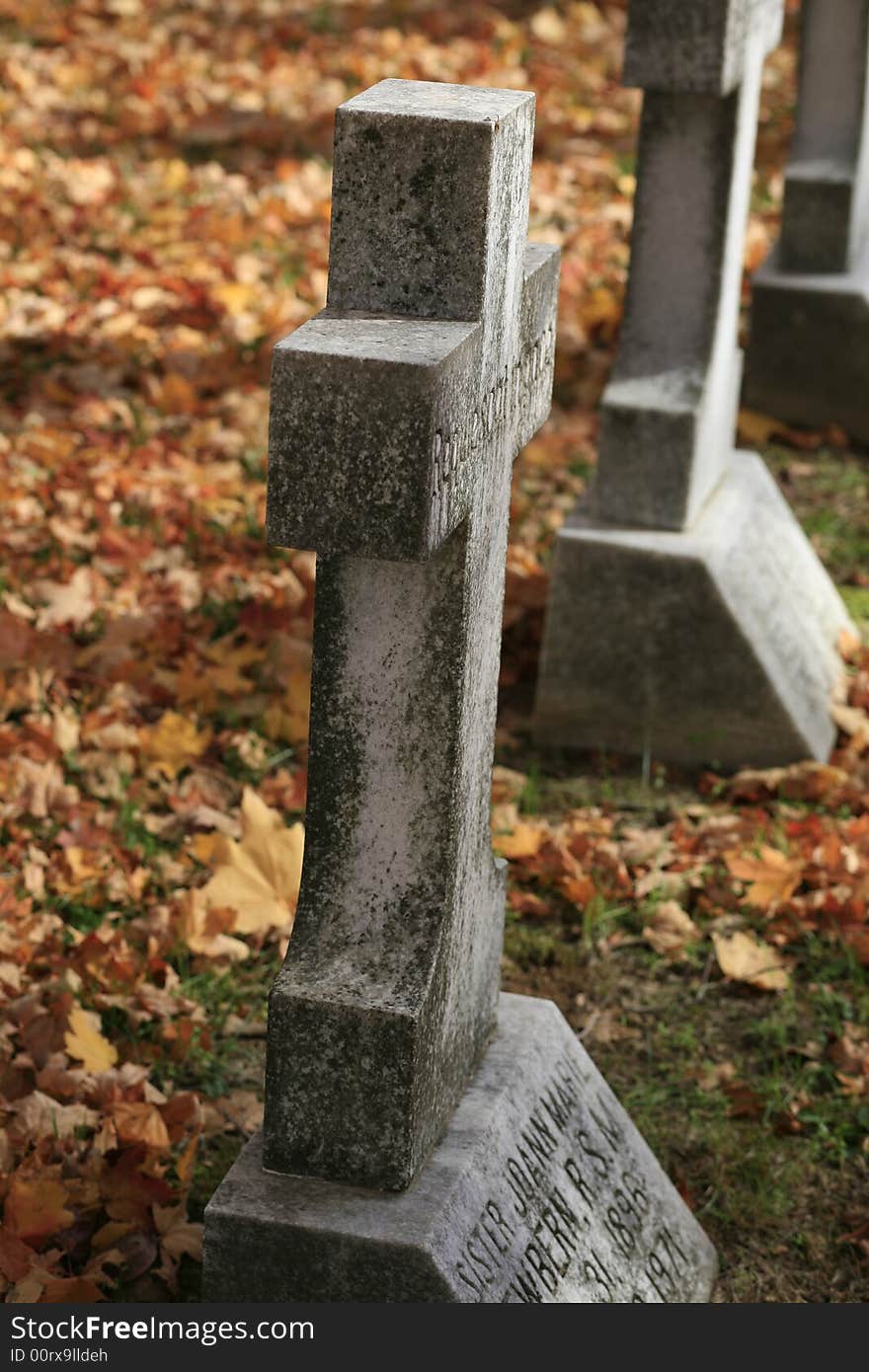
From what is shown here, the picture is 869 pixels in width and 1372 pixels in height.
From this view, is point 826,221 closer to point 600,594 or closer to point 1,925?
point 600,594

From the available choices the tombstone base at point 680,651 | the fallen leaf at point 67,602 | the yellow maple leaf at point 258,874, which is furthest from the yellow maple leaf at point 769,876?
the fallen leaf at point 67,602

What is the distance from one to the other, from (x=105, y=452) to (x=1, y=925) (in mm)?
2315

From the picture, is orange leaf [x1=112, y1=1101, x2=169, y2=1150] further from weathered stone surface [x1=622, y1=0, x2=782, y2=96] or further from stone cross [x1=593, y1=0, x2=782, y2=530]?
weathered stone surface [x1=622, y1=0, x2=782, y2=96]

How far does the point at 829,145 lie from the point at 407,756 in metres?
4.55

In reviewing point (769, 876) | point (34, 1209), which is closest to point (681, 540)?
point (769, 876)

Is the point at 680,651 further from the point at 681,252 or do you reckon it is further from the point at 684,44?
the point at 684,44

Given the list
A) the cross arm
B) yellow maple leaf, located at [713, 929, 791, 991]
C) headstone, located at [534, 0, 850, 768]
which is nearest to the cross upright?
the cross arm

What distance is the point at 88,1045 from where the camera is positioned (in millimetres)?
3127

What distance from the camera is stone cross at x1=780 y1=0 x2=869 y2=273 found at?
5.95 m

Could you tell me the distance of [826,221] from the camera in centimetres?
630

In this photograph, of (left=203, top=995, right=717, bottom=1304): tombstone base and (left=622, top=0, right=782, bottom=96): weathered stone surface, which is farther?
(left=622, top=0, right=782, bottom=96): weathered stone surface

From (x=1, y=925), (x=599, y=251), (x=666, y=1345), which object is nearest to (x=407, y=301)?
(x=666, y=1345)

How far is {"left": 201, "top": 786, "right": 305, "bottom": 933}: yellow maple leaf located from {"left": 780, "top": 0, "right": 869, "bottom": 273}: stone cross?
3570 mm

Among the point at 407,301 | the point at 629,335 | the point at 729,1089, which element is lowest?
the point at 729,1089
